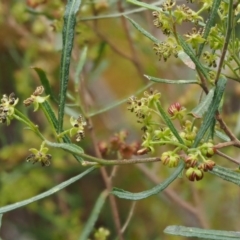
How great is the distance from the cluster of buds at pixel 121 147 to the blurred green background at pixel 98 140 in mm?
265

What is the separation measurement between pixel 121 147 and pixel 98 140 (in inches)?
25.9

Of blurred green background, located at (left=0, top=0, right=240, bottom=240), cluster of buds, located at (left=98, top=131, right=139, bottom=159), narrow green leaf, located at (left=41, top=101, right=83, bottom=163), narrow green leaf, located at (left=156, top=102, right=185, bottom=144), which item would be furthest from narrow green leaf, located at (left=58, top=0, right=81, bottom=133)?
blurred green background, located at (left=0, top=0, right=240, bottom=240)

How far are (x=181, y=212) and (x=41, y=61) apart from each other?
577mm

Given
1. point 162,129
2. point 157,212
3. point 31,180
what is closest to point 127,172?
point 157,212

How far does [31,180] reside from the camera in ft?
5.24

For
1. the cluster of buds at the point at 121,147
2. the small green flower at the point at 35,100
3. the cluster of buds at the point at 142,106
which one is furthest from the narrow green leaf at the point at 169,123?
the cluster of buds at the point at 121,147

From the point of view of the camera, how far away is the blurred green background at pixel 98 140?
53.0 inches

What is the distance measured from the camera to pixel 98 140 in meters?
1.52

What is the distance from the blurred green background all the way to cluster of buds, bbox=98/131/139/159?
265mm

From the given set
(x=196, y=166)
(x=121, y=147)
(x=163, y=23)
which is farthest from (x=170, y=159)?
(x=121, y=147)

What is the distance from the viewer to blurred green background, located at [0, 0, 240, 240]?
1346 mm

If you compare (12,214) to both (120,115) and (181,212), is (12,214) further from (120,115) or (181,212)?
(181,212)

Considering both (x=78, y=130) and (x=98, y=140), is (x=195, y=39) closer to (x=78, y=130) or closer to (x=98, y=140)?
(x=78, y=130)

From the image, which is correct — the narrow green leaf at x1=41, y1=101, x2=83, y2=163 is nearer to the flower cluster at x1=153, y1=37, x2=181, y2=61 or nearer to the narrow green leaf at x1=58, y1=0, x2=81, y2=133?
the narrow green leaf at x1=58, y1=0, x2=81, y2=133
